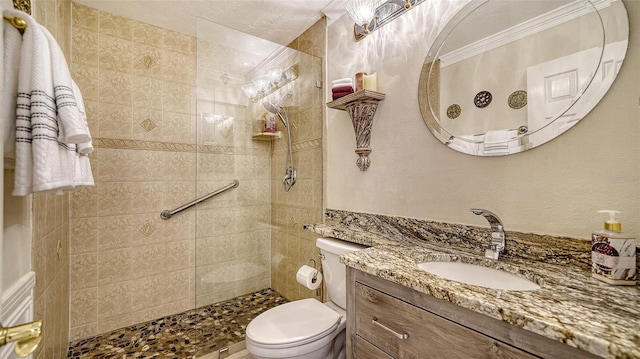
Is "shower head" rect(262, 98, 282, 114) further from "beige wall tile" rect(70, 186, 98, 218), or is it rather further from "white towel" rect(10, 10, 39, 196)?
"beige wall tile" rect(70, 186, 98, 218)

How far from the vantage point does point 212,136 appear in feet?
5.78

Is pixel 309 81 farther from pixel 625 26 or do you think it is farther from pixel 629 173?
pixel 629 173

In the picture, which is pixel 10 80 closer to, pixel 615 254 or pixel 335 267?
pixel 335 267

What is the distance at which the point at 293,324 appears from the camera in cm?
138

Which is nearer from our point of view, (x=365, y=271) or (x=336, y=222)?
(x=365, y=271)

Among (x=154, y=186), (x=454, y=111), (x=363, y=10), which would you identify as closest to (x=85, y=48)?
(x=154, y=186)

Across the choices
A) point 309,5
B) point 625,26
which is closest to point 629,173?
point 625,26

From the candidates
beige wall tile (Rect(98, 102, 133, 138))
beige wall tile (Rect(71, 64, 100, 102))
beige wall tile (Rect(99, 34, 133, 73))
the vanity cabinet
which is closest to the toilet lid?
the vanity cabinet

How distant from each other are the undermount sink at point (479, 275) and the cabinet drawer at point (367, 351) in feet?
1.09

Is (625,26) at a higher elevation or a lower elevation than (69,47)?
lower

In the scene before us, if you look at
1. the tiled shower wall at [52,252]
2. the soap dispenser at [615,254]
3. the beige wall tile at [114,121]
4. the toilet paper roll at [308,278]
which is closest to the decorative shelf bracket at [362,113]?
the toilet paper roll at [308,278]

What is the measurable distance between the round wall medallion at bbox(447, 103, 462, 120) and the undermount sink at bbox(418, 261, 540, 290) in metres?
0.66

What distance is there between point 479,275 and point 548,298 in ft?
1.08

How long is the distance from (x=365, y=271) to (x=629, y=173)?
867 millimetres
